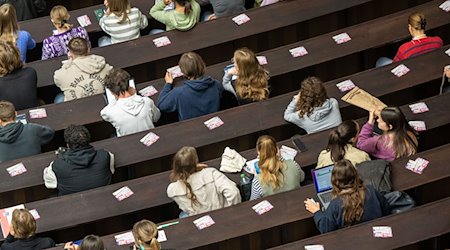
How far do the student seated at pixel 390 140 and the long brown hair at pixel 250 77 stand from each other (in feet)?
3.02

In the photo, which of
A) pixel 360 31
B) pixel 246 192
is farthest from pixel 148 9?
pixel 246 192

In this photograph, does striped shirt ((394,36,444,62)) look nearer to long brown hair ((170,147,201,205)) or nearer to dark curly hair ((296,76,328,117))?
dark curly hair ((296,76,328,117))

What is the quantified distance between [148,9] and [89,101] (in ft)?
4.63

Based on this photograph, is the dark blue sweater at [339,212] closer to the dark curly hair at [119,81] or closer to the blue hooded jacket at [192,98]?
the blue hooded jacket at [192,98]

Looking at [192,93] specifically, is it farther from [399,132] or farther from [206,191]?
[399,132]

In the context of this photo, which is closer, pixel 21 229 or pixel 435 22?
pixel 21 229

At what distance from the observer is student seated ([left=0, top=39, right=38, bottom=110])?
28.8ft

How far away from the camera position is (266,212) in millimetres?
7645

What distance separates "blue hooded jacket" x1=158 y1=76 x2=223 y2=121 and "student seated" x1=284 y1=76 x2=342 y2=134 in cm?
56

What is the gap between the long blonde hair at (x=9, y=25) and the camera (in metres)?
9.13

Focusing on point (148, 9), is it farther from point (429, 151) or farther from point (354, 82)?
point (429, 151)

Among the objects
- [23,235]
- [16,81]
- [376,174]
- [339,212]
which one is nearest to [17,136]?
[16,81]

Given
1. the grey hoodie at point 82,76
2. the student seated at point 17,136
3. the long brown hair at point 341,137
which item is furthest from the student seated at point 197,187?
the grey hoodie at point 82,76

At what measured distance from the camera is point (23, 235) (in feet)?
24.4
